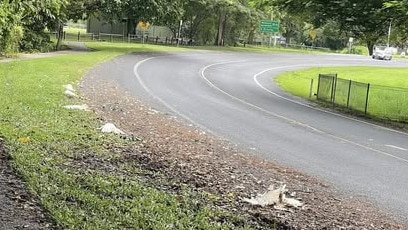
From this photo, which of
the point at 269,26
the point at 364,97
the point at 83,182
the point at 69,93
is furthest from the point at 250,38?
the point at 83,182

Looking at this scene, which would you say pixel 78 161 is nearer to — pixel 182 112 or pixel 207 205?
pixel 207 205

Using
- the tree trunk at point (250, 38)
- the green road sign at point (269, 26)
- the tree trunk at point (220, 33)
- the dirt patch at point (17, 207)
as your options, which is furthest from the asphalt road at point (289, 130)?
the tree trunk at point (250, 38)

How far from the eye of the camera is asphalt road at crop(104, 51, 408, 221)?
9492 mm

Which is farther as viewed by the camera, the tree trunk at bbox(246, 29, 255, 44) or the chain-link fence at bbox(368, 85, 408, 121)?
the tree trunk at bbox(246, 29, 255, 44)

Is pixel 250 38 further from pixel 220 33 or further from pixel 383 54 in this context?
pixel 383 54

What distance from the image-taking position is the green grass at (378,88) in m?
21.7

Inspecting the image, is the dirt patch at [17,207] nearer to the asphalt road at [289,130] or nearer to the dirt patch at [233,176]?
the dirt patch at [233,176]

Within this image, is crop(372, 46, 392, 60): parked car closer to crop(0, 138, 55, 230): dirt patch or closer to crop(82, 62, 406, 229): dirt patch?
crop(82, 62, 406, 229): dirt patch

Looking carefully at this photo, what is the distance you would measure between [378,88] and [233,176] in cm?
1934

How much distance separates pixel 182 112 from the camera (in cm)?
1591

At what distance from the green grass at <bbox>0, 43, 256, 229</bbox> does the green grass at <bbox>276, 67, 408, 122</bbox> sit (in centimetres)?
1338

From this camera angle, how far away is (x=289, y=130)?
569 inches

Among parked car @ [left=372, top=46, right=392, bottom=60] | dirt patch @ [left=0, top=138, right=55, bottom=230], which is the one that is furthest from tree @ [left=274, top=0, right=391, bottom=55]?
parked car @ [left=372, top=46, right=392, bottom=60]

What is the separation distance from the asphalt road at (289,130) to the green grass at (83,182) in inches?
123
